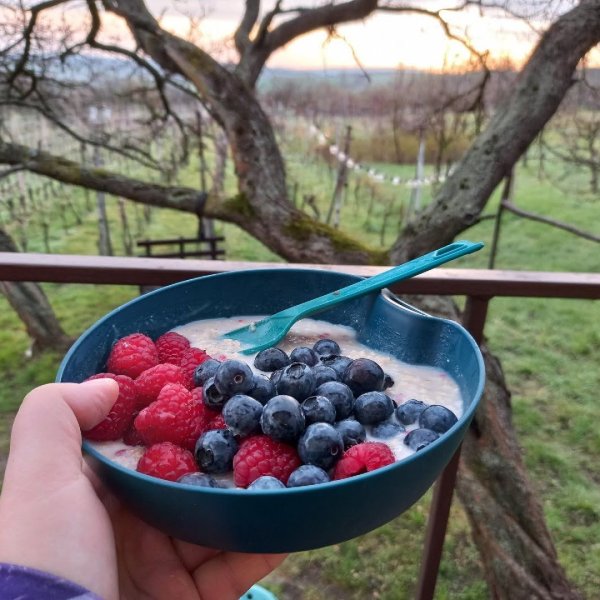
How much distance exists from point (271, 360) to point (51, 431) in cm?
27

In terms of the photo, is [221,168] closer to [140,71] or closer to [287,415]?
[140,71]

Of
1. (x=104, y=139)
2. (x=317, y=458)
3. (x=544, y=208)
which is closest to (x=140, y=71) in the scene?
(x=104, y=139)

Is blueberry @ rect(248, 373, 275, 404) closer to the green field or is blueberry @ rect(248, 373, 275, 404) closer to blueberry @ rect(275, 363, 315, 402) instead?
blueberry @ rect(275, 363, 315, 402)

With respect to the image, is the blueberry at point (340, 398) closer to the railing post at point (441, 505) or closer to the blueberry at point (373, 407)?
the blueberry at point (373, 407)

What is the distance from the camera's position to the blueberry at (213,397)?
27.4 inches

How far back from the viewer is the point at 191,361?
0.79 m

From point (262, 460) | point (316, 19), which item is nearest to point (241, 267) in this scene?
point (262, 460)

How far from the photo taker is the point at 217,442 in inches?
24.7

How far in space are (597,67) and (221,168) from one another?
438 cm

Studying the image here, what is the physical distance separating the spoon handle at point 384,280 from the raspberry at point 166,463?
10.3 inches

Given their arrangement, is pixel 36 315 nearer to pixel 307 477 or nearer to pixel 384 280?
pixel 384 280

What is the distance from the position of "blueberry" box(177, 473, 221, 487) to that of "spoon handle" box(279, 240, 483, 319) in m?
0.28

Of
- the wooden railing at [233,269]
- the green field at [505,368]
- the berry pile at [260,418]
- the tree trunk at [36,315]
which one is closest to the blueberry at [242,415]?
the berry pile at [260,418]

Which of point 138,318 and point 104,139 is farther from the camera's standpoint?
point 104,139
